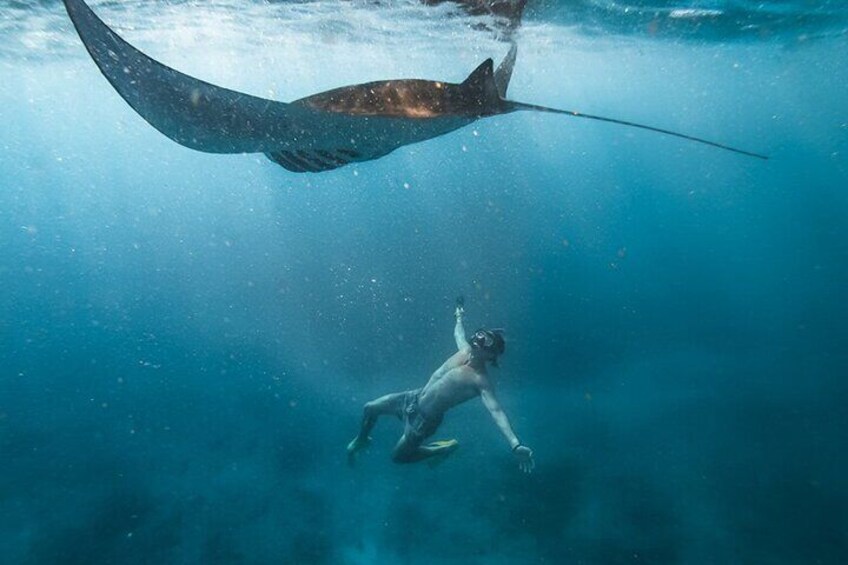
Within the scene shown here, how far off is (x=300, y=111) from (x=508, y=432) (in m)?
5.21

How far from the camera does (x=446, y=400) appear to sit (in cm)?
779

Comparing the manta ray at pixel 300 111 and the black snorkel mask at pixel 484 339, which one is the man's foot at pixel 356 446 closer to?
the black snorkel mask at pixel 484 339

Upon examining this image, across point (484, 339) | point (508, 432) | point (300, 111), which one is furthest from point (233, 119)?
point (508, 432)

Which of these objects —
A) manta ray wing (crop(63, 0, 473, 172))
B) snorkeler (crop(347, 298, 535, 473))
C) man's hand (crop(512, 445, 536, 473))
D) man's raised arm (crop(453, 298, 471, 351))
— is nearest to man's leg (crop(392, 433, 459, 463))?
snorkeler (crop(347, 298, 535, 473))

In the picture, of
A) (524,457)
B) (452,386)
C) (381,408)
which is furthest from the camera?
(381,408)

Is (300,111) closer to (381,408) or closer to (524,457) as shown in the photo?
(524,457)

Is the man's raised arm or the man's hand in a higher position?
the man's hand

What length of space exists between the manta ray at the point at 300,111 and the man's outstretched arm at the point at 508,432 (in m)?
4.26

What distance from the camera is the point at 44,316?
37969 mm

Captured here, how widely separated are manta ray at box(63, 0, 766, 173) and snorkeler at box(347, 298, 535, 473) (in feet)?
13.9

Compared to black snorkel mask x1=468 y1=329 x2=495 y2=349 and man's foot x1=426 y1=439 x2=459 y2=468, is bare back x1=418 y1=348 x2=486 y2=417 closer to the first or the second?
black snorkel mask x1=468 y1=329 x2=495 y2=349

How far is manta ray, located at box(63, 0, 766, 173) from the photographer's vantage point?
273 cm

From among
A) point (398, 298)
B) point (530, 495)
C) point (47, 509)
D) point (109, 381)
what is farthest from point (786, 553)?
point (109, 381)

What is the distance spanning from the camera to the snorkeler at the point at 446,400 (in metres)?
7.16
